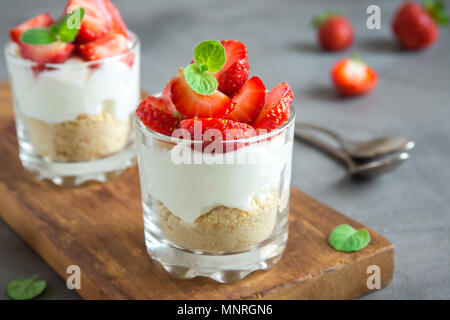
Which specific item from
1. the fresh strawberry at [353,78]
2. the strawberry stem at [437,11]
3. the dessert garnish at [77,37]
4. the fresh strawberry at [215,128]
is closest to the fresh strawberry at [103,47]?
the dessert garnish at [77,37]

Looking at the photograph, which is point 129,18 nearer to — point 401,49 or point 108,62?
point 401,49

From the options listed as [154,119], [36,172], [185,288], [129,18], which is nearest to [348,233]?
[185,288]

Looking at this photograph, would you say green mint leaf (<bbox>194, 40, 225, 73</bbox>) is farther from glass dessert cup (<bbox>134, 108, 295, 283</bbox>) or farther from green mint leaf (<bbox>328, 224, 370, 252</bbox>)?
green mint leaf (<bbox>328, 224, 370, 252</bbox>)

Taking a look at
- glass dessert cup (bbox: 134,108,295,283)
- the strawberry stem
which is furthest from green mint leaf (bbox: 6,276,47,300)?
the strawberry stem

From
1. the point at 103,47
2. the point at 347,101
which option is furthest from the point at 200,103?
the point at 347,101

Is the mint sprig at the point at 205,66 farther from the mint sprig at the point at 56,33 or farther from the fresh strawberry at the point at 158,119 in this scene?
the mint sprig at the point at 56,33

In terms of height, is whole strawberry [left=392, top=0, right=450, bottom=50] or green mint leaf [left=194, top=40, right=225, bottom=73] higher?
green mint leaf [left=194, top=40, right=225, bottom=73]

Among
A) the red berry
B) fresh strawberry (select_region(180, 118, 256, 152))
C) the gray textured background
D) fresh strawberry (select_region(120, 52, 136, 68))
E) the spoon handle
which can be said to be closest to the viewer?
fresh strawberry (select_region(180, 118, 256, 152))
